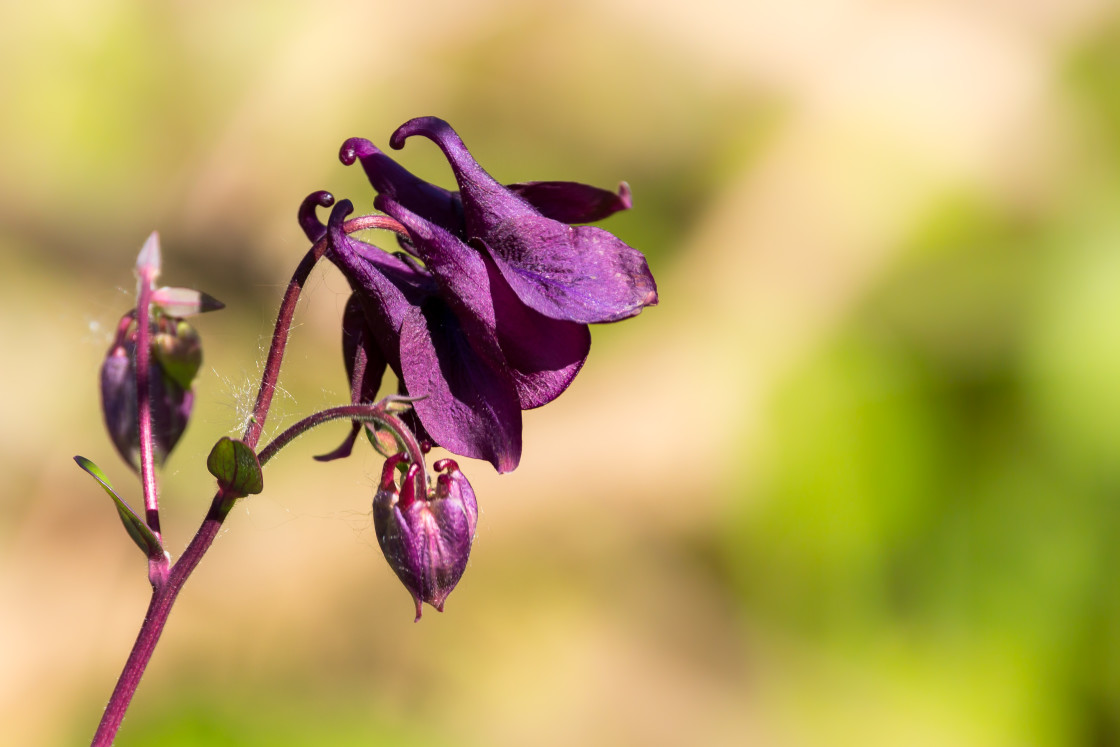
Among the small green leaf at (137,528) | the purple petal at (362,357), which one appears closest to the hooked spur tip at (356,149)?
the purple petal at (362,357)

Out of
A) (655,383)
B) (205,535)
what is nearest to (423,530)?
(205,535)

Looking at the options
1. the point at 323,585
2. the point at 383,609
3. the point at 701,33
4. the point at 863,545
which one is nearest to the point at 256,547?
the point at 323,585

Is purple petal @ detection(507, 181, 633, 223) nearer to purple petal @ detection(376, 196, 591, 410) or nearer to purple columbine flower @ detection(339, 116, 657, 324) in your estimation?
purple columbine flower @ detection(339, 116, 657, 324)

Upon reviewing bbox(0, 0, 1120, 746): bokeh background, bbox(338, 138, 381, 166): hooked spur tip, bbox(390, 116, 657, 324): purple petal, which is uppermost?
bbox(390, 116, 657, 324): purple petal

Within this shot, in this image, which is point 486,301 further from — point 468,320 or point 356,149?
point 356,149

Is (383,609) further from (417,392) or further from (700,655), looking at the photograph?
(417,392)

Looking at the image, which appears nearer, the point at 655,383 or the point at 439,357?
the point at 439,357

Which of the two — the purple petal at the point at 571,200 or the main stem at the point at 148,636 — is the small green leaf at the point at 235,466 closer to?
the main stem at the point at 148,636

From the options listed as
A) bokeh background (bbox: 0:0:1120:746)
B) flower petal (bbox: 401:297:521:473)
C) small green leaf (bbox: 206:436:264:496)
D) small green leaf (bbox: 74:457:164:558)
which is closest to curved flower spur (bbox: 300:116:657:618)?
flower petal (bbox: 401:297:521:473)
